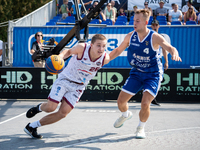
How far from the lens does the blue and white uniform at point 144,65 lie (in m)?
5.24

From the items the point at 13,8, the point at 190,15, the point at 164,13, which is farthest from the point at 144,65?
the point at 13,8

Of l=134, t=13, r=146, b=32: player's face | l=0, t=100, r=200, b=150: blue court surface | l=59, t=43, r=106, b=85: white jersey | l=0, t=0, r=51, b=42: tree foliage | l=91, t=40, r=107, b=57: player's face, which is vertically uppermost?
l=0, t=0, r=51, b=42: tree foliage

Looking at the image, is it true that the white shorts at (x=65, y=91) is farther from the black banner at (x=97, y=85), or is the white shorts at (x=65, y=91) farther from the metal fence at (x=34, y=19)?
the metal fence at (x=34, y=19)

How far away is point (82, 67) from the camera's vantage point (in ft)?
17.2

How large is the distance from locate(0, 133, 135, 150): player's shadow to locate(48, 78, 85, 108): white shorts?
0.61 metres

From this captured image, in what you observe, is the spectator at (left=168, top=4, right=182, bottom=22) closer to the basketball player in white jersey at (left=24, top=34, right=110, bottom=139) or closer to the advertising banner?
the advertising banner

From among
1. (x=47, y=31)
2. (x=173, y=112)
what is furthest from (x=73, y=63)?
(x=47, y=31)

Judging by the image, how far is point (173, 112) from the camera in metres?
8.20

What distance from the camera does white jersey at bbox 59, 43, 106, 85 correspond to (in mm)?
5160

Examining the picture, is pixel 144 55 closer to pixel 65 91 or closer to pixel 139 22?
pixel 139 22

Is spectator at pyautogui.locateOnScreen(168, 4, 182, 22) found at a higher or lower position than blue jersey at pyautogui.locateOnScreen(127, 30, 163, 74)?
higher

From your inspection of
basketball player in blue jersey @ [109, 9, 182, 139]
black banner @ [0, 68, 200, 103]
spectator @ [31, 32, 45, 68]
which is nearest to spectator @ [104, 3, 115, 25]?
spectator @ [31, 32, 45, 68]

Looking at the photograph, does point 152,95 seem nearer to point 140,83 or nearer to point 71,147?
point 140,83

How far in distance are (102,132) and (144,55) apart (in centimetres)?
169
